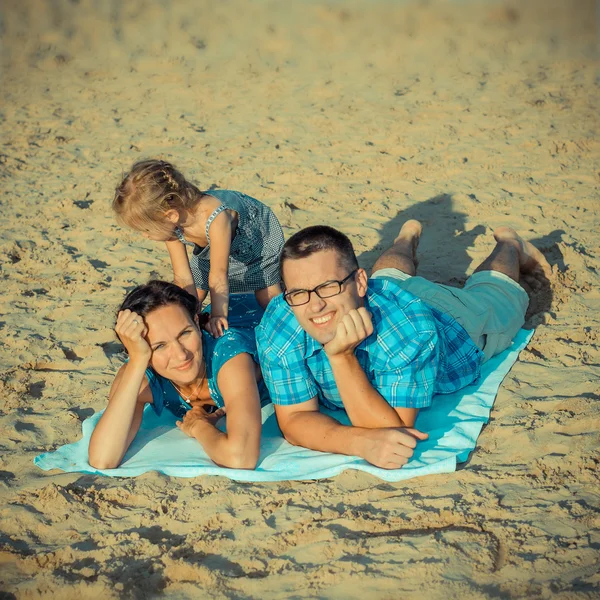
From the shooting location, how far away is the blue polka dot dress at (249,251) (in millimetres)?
4844

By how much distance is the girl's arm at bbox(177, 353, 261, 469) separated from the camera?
3.49 m

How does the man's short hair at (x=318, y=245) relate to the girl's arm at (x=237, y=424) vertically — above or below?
above

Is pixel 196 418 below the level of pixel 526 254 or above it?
below

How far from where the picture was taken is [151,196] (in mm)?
4234

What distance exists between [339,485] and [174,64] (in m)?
7.99

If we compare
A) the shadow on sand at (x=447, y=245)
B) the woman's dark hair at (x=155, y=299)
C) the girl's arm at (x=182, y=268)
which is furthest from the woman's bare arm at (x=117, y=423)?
the shadow on sand at (x=447, y=245)

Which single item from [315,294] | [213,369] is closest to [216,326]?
[213,369]

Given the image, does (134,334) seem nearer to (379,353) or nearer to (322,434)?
(322,434)

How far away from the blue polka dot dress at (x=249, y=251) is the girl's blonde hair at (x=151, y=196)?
1.37 feet

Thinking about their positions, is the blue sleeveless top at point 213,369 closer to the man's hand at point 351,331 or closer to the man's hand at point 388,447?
the man's hand at point 351,331

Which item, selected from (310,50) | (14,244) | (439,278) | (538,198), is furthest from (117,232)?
(310,50)

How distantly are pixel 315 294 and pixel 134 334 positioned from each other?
35.9 inches

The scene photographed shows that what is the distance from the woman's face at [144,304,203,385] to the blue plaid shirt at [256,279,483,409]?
35cm

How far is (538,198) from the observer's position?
6.32m
